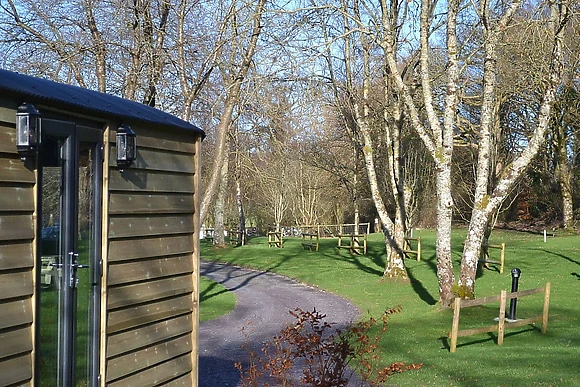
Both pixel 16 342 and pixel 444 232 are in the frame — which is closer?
pixel 16 342

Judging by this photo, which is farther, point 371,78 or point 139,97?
point 371,78

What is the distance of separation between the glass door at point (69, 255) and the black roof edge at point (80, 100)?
0.53ft

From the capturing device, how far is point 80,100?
511cm

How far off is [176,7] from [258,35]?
1.92 m

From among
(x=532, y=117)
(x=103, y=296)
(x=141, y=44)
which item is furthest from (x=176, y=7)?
(x=532, y=117)

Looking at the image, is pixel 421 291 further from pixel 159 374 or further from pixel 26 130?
pixel 26 130

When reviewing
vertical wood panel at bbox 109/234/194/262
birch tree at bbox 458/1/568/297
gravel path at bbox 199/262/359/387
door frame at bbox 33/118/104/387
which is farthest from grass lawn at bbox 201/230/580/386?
door frame at bbox 33/118/104/387

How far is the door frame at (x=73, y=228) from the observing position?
4641 millimetres

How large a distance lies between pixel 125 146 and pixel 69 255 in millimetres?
1008

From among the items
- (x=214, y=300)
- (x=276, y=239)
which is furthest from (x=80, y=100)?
(x=276, y=239)

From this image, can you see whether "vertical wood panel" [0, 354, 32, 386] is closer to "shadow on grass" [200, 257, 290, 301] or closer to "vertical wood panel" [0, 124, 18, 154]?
"vertical wood panel" [0, 124, 18, 154]

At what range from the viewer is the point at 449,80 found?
14.6m

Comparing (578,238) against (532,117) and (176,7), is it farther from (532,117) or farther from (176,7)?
(176,7)

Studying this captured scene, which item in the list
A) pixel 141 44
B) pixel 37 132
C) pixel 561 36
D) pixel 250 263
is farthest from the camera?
pixel 250 263
